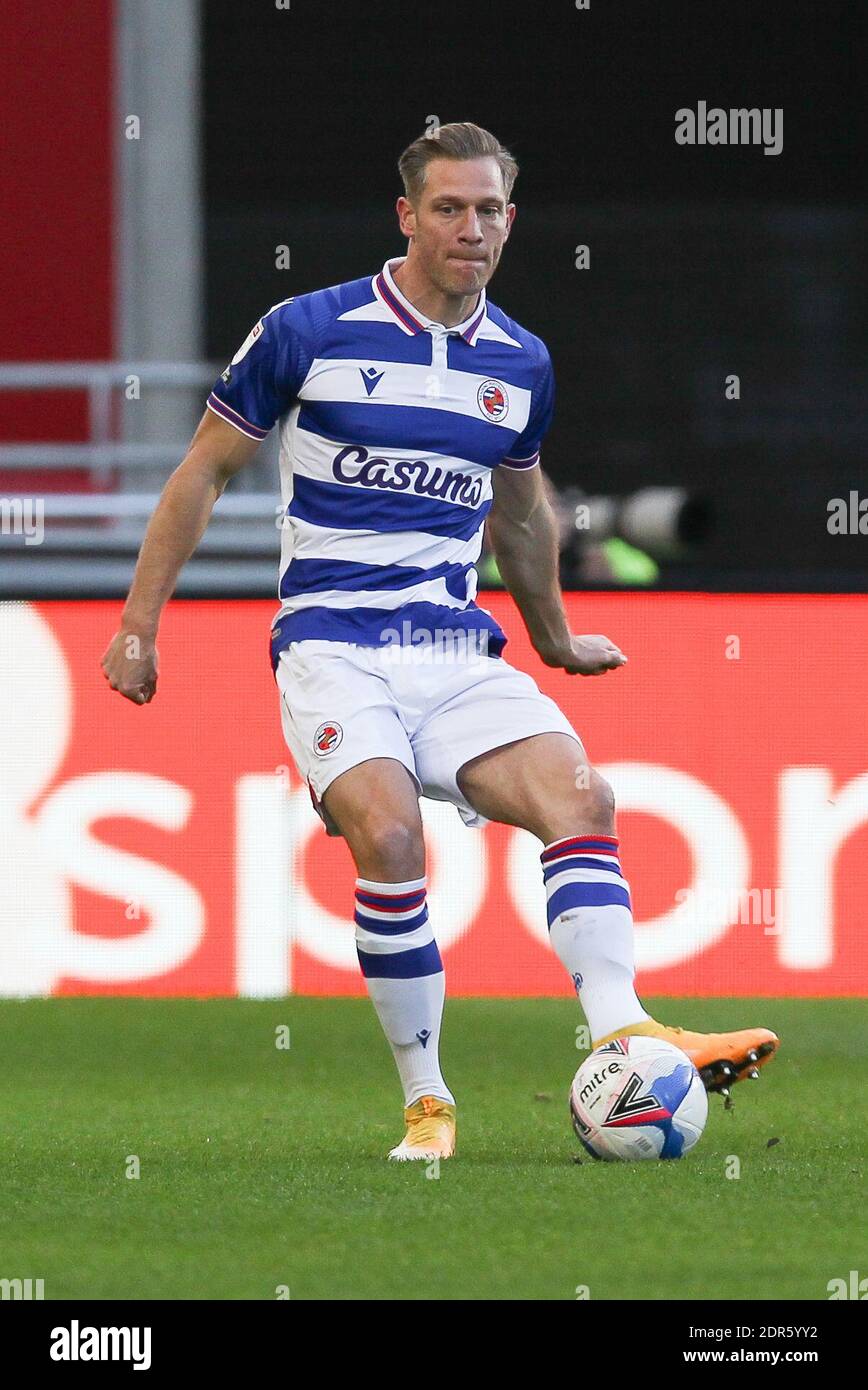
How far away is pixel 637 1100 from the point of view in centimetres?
407

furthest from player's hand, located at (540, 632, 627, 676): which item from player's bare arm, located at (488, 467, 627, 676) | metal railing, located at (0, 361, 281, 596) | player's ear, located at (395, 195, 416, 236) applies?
metal railing, located at (0, 361, 281, 596)

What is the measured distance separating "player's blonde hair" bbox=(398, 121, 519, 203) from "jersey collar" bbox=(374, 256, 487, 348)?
0.52ft

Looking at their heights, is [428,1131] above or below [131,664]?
below

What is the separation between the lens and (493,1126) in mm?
4953

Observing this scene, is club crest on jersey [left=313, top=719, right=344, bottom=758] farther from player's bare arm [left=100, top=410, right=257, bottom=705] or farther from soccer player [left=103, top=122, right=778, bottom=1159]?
player's bare arm [left=100, top=410, right=257, bottom=705]

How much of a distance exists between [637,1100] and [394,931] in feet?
1.77

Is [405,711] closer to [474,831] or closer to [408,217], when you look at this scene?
[408,217]

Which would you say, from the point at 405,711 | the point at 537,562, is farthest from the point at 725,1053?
the point at 537,562

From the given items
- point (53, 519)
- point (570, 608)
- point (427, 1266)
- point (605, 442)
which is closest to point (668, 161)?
point (605, 442)

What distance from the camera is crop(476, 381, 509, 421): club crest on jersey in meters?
4.59

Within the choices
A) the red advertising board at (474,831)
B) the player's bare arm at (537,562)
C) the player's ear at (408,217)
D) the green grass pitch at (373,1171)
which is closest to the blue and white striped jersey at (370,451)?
the player's ear at (408,217)

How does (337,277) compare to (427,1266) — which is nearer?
(427,1266)

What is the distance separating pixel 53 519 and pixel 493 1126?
9.95 metres

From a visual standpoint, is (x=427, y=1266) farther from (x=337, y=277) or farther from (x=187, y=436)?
(x=337, y=277)
